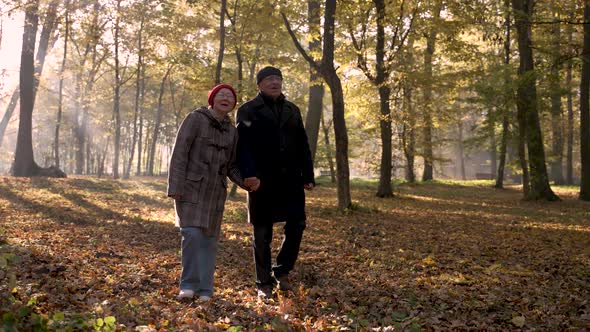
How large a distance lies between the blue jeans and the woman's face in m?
1.26

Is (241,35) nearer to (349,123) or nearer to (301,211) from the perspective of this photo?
(301,211)

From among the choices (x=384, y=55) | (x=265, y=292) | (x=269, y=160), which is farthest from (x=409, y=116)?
(x=265, y=292)

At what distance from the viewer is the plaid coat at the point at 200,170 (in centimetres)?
461

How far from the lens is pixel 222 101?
4.83 m

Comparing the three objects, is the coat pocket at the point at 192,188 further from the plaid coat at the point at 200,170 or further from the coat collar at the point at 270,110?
the coat collar at the point at 270,110

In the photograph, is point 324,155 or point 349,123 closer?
point 324,155

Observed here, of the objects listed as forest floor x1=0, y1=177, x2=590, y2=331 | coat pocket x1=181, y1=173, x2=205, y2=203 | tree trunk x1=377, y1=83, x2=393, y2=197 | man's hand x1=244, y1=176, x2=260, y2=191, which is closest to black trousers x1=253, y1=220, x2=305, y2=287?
forest floor x1=0, y1=177, x2=590, y2=331

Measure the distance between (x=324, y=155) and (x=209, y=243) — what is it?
25488 millimetres

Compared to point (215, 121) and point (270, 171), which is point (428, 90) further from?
point (215, 121)

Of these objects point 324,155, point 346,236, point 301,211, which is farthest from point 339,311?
point 324,155

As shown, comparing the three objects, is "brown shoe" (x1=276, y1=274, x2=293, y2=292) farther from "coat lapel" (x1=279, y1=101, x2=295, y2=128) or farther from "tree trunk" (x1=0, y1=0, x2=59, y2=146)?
"tree trunk" (x1=0, y1=0, x2=59, y2=146)

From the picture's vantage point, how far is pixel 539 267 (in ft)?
21.1

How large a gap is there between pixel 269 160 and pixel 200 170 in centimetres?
76

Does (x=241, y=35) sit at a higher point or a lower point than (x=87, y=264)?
higher
